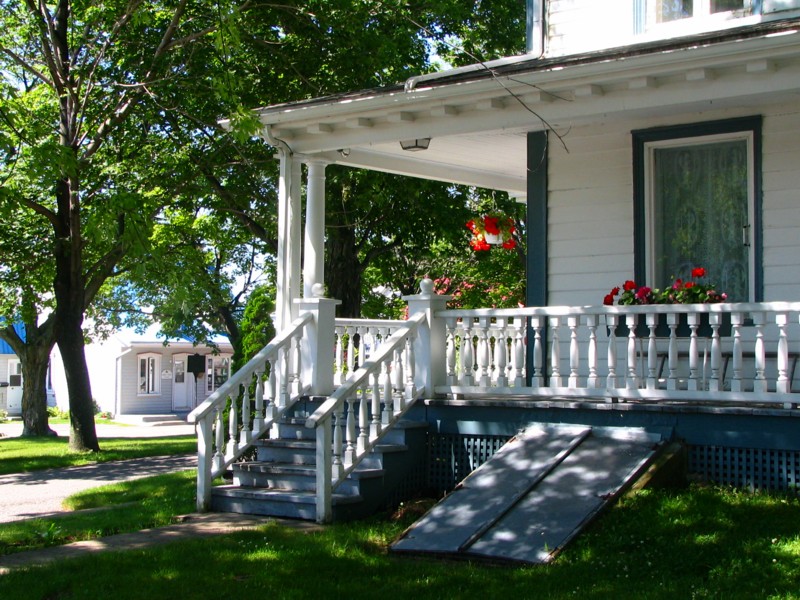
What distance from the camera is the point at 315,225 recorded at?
1240 cm

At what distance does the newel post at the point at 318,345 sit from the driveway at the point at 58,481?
342cm

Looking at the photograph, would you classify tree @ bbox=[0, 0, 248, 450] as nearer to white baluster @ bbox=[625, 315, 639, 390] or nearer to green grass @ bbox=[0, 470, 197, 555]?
green grass @ bbox=[0, 470, 197, 555]

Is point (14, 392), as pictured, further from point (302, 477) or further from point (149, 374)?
point (302, 477)

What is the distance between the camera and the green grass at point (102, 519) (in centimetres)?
877

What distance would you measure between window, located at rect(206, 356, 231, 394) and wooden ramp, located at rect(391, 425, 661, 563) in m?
42.7

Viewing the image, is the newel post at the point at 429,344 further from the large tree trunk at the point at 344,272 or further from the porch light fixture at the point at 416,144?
the large tree trunk at the point at 344,272

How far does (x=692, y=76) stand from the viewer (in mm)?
8930

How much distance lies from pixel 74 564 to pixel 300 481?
2.53m

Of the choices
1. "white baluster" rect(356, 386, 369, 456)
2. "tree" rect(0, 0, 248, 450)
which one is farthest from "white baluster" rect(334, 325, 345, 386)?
"tree" rect(0, 0, 248, 450)

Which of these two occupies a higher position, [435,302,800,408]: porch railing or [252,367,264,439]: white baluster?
[435,302,800,408]: porch railing

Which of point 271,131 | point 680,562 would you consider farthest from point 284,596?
point 271,131

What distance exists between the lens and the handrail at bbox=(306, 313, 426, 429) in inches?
341

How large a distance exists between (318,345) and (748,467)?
14.8 ft

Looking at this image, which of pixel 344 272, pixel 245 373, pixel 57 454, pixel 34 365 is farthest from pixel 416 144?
pixel 34 365
